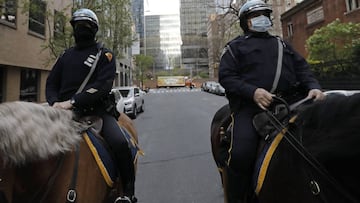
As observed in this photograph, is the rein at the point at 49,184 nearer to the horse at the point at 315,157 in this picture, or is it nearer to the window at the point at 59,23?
the horse at the point at 315,157

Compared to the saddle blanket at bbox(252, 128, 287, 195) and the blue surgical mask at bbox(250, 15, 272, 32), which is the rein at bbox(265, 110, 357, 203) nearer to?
the saddle blanket at bbox(252, 128, 287, 195)

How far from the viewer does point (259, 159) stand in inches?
97.1

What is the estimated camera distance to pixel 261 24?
2895 millimetres

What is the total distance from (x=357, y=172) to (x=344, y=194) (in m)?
0.15

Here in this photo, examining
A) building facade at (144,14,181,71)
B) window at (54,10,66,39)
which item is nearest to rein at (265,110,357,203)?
window at (54,10,66,39)

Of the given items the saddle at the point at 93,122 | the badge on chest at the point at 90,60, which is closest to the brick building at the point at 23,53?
the badge on chest at the point at 90,60

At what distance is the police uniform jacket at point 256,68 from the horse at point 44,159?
1388 millimetres

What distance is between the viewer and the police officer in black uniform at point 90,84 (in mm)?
2967

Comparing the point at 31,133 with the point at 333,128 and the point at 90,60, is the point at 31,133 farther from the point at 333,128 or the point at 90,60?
the point at 333,128

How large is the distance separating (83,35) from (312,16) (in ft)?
102

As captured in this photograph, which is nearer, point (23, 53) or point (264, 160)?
point (264, 160)

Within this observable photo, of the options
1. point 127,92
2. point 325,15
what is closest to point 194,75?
point 325,15

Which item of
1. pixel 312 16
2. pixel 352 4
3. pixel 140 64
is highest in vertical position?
pixel 140 64

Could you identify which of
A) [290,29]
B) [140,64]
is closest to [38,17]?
[290,29]
